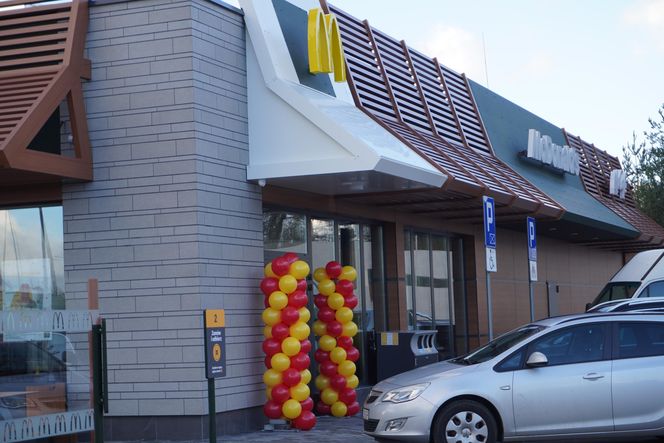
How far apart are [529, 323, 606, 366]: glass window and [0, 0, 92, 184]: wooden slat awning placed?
6.27 metres

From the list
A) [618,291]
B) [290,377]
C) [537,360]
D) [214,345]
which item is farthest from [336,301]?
[618,291]

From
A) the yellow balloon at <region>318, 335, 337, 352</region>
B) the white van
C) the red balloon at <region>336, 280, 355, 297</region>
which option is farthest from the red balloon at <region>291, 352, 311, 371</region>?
the white van

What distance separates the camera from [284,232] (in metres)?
16.5

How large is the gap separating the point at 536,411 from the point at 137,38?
7073 mm

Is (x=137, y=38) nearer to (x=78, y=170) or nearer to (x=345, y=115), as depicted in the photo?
(x=78, y=170)

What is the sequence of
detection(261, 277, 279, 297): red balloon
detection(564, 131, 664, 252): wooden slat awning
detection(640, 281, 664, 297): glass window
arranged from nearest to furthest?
detection(261, 277, 279, 297): red balloon < detection(640, 281, 664, 297): glass window < detection(564, 131, 664, 252): wooden slat awning

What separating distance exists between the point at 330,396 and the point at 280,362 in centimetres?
196

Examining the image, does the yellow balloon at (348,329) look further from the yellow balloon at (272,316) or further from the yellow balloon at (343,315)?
the yellow balloon at (272,316)

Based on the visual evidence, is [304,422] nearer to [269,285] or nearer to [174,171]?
[269,285]

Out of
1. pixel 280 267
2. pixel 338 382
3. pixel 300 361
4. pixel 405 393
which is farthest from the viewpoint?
pixel 338 382

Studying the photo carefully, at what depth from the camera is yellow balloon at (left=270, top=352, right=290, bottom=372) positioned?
46.4 feet

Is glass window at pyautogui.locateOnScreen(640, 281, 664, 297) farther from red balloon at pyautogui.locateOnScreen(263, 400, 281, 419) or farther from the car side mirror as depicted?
the car side mirror

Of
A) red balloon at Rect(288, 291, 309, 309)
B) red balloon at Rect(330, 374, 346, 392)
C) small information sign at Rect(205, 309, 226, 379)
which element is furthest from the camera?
red balloon at Rect(330, 374, 346, 392)

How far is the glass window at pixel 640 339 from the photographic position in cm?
1195
